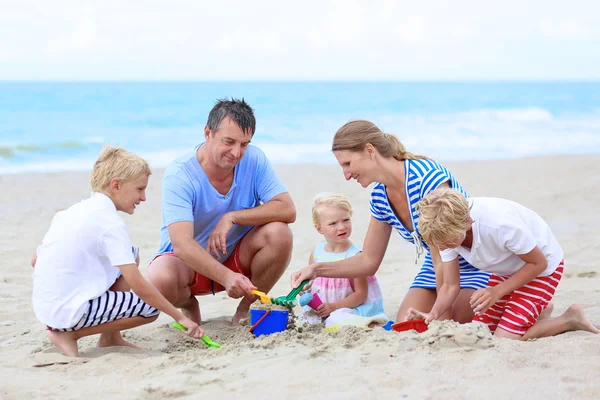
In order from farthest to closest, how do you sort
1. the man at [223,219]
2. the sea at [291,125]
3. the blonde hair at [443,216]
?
the sea at [291,125]
the man at [223,219]
the blonde hair at [443,216]

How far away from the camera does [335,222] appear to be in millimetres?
3959

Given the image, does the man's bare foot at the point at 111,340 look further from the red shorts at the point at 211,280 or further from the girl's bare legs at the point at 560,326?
the girl's bare legs at the point at 560,326

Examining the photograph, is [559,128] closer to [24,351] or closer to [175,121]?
[175,121]

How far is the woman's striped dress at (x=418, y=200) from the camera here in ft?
11.1

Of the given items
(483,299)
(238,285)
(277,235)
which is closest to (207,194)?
(277,235)

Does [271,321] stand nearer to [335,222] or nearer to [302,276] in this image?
[302,276]

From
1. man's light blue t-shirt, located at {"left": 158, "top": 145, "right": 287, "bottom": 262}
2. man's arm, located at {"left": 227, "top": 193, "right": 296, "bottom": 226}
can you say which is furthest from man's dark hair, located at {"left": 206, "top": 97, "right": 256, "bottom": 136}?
man's arm, located at {"left": 227, "top": 193, "right": 296, "bottom": 226}

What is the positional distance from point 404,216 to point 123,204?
146 cm

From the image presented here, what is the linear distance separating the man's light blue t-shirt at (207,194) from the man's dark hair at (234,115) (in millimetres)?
257

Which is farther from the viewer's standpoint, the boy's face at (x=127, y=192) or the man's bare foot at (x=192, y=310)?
the man's bare foot at (x=192, y=310)

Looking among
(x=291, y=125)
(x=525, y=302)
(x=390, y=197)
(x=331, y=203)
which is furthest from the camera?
(x=291, y=125)

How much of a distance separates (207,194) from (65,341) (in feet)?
3.58

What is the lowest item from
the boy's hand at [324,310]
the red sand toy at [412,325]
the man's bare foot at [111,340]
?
the man's bare foot at [111,340]

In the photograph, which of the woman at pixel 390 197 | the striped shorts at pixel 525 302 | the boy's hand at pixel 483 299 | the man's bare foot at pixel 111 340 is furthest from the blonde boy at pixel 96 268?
the striped shorts at pixel 525 302
